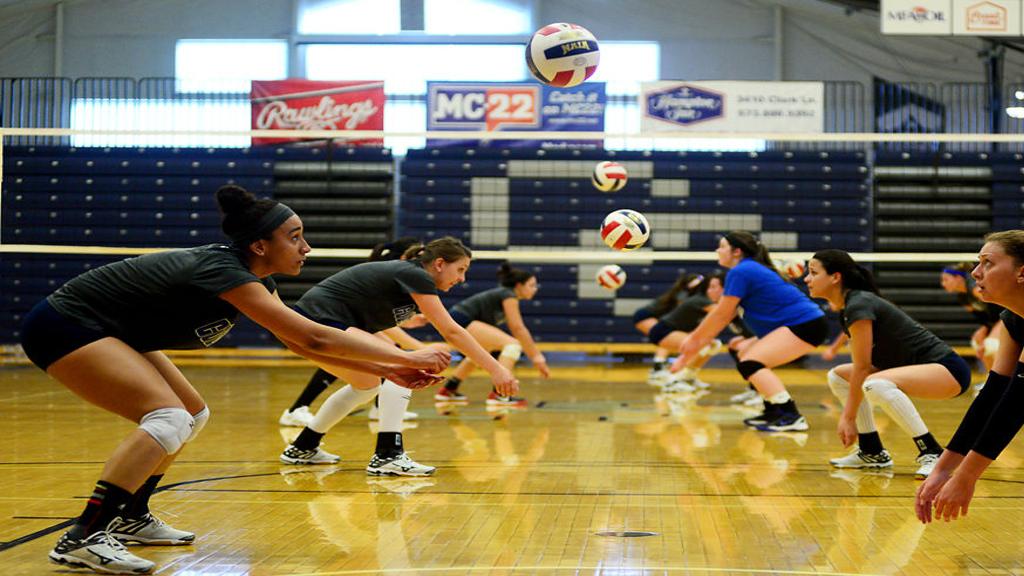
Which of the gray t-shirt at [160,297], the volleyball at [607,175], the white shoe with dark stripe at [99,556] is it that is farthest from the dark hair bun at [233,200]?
the volleyball at [607,175]

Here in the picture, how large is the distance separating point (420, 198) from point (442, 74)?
2965 millimetres

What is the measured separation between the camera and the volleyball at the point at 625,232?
26.8ft

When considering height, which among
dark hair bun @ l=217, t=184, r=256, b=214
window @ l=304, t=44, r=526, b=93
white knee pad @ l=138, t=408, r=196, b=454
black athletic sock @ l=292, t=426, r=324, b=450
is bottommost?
black athletic sock @ l=292, t=426, r=324, b=450

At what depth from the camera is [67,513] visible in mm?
4234

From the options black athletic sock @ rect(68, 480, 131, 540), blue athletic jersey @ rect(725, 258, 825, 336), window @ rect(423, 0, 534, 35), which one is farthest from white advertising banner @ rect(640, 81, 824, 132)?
black athletic sock @ rect(68, 480, 131, 540)

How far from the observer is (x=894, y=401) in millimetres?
5293

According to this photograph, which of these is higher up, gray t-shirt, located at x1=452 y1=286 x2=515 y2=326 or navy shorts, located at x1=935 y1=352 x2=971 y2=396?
gray t-shirt, located at x1=452 y1=286 x2=515 y2=326

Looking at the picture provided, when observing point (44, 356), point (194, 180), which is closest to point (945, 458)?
point (44, 356)

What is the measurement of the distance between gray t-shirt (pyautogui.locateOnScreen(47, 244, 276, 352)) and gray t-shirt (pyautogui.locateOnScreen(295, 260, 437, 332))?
194 cm

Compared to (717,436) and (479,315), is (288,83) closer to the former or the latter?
(479,315)

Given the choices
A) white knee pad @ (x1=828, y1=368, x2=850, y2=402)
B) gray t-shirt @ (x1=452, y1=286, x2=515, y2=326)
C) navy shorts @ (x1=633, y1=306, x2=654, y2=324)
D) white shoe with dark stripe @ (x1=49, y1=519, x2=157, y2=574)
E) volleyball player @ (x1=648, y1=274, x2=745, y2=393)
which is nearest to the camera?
white shoe with dark stripe @ (x1=49, y1=519, x2=157, y2=574)

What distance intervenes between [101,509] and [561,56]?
443 centimetres

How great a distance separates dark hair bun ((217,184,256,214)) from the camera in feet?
11.4

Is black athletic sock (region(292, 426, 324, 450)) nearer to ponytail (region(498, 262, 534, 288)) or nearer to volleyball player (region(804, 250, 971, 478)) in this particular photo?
volleyball player (region(804, 250, 971, 478))
